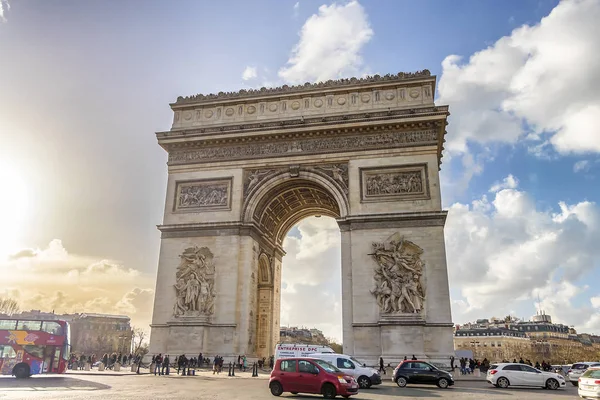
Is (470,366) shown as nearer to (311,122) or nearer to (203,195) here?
(311,122)

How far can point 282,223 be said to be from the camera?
114 feet

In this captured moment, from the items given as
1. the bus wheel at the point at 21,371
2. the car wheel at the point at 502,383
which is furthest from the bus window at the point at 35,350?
the car wheel at the point at 502,383

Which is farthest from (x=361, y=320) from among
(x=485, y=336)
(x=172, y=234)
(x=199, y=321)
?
(x=485, y=336)

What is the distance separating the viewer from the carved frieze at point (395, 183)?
85.9ft

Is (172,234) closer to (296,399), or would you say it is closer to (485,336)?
(296,399)

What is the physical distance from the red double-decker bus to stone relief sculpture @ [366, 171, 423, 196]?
17261 mm

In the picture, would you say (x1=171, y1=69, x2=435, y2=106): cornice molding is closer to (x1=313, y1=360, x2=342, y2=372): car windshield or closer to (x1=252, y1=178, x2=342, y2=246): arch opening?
(x1=252, y1=178, x2=342, y2=246): arch opening

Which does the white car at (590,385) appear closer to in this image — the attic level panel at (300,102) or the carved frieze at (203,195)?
the attic level panel at (300,102)

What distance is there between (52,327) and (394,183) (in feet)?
61.2

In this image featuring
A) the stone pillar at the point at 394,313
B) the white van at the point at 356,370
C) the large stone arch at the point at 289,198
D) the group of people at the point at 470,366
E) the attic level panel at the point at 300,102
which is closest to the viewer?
the white van at the point at 356,370

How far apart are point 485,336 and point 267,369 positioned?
266 feet

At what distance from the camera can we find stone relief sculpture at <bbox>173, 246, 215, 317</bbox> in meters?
26.4

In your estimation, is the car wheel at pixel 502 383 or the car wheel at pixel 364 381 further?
the car wheel at pixel 502 383

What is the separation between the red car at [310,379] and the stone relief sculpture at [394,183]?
13.9m
